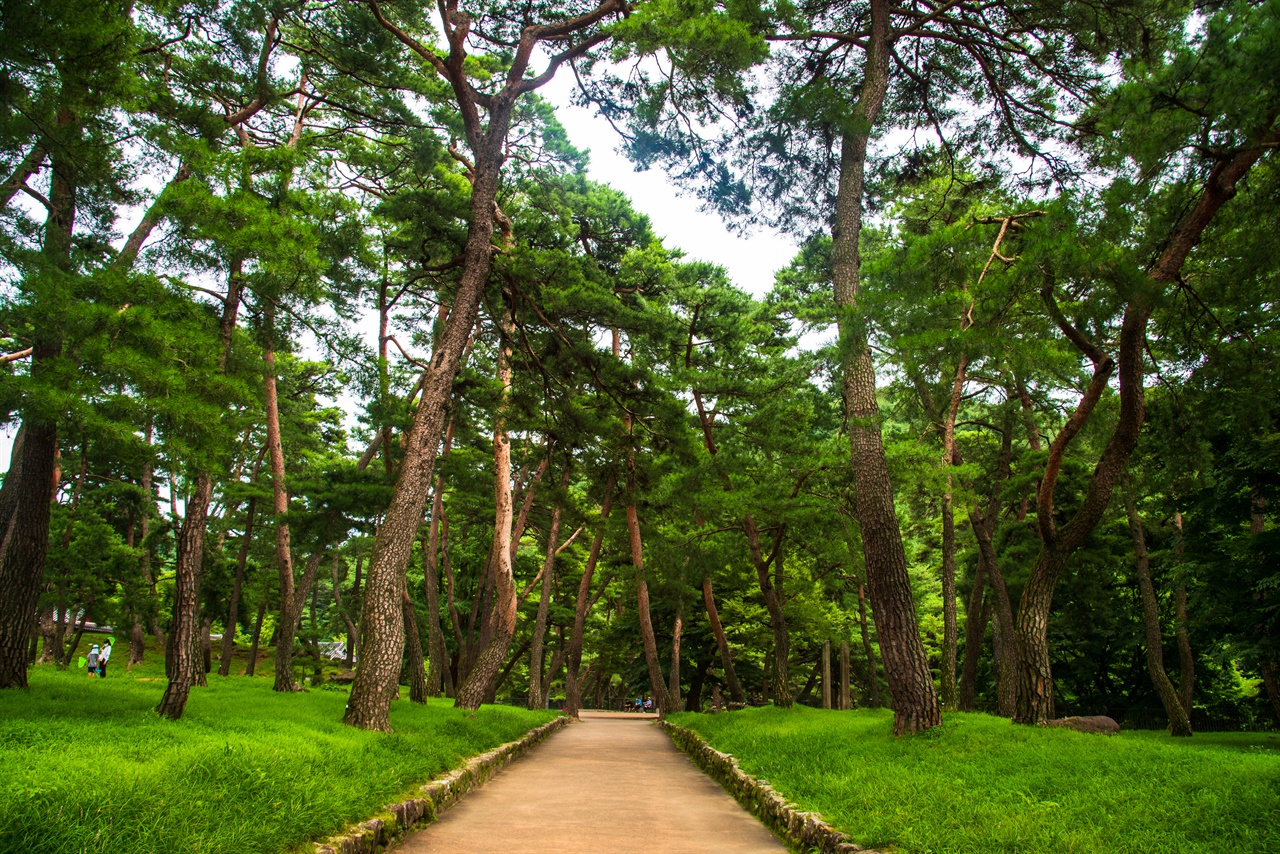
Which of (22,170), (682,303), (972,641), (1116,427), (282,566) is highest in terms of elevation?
(682,303)

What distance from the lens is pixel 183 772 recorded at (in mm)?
4047

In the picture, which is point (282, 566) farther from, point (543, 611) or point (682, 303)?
point (682, 303)

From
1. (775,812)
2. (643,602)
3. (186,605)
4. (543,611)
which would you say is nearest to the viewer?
(775,812)

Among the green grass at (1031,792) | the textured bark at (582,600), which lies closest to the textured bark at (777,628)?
the textured bark at (582,600)

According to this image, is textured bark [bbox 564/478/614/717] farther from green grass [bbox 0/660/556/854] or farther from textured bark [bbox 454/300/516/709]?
green grass [bbox 0/660/556/854]

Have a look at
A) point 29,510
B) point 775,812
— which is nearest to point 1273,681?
point 775,812

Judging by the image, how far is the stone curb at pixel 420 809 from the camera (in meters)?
4.03

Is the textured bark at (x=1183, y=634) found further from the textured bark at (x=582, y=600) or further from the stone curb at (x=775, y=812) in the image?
the textured bark at (x=582, y=600)

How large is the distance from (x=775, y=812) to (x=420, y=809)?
9.45 feet

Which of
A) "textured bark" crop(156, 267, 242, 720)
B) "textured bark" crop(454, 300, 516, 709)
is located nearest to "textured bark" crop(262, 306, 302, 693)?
"textured bark" crop(454, 300, 516, 709)

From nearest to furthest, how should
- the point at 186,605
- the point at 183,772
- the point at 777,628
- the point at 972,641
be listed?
the point at 183,772, the point at 186,605, the point at 777,628, the point at 972,641

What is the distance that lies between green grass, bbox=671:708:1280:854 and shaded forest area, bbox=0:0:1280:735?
1337 millimetres

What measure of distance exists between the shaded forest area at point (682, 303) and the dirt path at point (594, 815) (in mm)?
2172

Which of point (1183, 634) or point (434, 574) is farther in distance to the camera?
point (434, 574)
